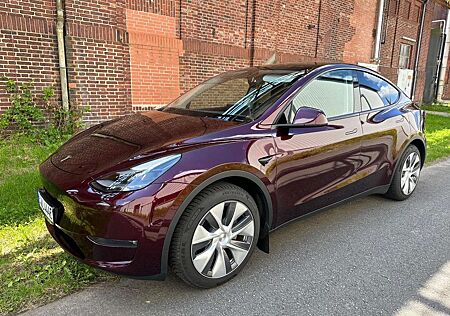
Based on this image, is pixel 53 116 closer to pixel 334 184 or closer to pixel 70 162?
pixel 70 162

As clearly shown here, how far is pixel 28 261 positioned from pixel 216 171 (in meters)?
1.70

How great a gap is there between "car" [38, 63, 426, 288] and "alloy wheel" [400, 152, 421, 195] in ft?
2.08

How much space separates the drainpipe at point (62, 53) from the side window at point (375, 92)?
4.79 meters

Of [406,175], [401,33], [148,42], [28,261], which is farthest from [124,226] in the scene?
[401,33]

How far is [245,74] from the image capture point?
A: 11.7ft

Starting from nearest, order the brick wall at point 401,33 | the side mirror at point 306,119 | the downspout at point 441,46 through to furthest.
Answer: the side mirror at point 306,119 < the brick wall at point 401,33 < the downspout at point 441,46

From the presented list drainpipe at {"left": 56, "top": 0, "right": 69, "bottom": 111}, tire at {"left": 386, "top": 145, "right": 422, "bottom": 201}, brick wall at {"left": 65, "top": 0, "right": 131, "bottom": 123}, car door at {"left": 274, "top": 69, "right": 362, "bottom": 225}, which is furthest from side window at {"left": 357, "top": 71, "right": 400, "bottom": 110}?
drainpipe at {"left": 56, "top": 0, "right": 69, "bottom": 111}

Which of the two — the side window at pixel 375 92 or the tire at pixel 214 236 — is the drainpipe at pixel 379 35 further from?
the tire at pixel 214 236

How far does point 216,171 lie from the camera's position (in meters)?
2.34

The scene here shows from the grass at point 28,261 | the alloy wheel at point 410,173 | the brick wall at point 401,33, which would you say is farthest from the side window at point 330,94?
the brick wall at point 401,33

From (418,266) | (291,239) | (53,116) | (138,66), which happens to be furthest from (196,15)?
(418,266)

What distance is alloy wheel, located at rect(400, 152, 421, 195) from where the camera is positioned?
4.14 meters

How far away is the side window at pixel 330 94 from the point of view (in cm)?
A: 301

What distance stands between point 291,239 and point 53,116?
475cm
